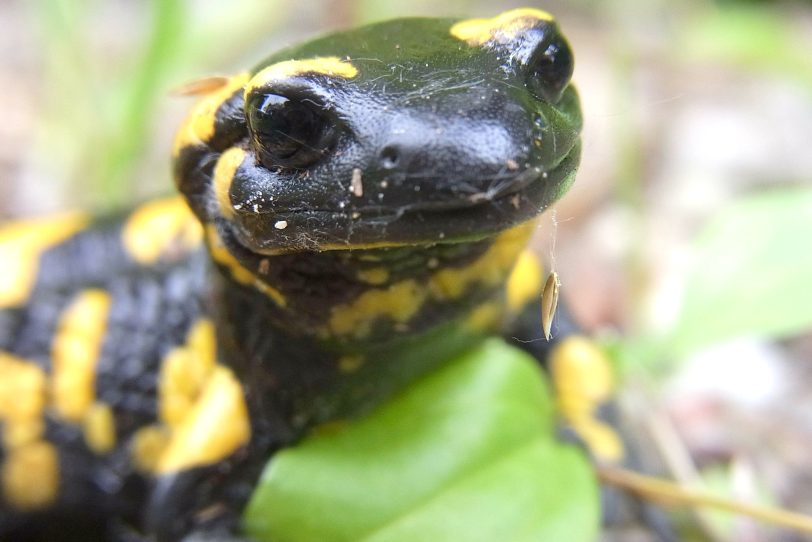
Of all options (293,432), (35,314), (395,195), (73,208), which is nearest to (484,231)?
(395,195)

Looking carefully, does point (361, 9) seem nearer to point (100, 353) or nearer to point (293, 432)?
point (100, 353)

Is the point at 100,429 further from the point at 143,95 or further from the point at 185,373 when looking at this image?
the point at 143,95

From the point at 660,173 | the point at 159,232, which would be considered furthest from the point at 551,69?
the point at 660,173

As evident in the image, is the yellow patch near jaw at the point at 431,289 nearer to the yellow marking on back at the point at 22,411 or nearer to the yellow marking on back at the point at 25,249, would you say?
the yellow marking on back at the point at 22,411

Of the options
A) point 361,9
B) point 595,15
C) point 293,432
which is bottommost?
point 595,15

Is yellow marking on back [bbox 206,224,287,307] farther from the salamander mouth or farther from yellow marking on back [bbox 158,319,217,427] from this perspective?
yellow marking on back [bbox 158,319,217,427]

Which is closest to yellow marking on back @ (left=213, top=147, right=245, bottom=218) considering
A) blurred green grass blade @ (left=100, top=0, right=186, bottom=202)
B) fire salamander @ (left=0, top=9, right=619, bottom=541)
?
fire salamander @ (left=0, top=9, right=619, bottom=541)
